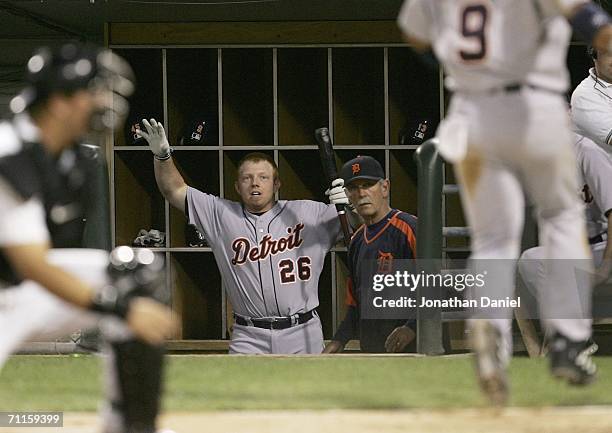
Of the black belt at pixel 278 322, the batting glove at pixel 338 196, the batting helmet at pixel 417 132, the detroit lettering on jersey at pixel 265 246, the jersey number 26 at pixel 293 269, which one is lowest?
the black belt at pixel 278 322

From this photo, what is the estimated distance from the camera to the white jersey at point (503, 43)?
244cm

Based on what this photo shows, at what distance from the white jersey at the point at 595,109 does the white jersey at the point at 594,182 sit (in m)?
0.04

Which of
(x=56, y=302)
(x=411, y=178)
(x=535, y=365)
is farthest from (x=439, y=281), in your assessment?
→ (x=411, y=178)

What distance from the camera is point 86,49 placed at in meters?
2.26

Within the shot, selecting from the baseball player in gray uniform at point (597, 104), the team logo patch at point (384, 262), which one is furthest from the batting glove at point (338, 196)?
the baseball player in gray uniform at point (597, 104)

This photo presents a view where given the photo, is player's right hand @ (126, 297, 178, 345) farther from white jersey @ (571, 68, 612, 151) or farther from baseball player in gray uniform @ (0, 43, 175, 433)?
white jersey @ (571, 68, 612, 151)

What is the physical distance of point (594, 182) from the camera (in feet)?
13.3

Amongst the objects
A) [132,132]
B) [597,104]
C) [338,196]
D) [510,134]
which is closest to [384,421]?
[510,134]

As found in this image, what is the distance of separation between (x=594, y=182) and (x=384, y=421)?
165cm

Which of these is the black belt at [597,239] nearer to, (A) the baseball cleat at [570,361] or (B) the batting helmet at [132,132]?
(A) the baseball cleat at [570,361]

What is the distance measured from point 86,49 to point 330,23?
13.1ft

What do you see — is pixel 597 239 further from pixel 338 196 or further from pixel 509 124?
pixel 509 124

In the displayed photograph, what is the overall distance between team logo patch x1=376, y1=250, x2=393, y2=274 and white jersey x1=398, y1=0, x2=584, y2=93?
1.85m

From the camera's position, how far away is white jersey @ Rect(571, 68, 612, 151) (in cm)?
409
